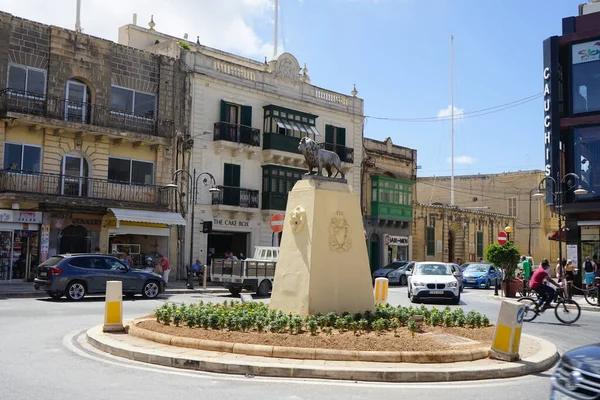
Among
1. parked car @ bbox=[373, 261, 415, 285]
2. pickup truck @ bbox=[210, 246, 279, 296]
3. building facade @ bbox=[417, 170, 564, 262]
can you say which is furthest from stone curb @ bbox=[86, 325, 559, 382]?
building facade @ bbox=[417, 170, 564, 262]

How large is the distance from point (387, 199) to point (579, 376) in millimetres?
38999

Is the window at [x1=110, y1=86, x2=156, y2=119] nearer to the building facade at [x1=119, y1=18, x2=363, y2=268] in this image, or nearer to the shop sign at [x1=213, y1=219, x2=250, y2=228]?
the building facade at [x1=119, y1=18, x2=363, y2=268]

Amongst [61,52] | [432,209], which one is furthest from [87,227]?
[432,209]

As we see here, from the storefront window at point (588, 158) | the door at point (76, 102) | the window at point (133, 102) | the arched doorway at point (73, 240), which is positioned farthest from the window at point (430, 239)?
the door at point (76, 102)

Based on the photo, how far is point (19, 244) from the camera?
86.0ft

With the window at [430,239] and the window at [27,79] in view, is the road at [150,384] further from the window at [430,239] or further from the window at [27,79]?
the window at [430,239]

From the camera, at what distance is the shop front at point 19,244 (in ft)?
84.5

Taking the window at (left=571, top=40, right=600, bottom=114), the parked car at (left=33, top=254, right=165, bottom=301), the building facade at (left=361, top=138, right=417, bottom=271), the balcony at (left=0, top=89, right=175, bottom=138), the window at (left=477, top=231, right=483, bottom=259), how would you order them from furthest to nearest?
the window at (left=477, top=231, right=483, bottom=259) → the building facade at (left=361, top=138, right=417, bottom=271) → the window at (left=571, top=40, right=600, bottom=114) → the balcony at (left=0, top=89, right=175, bottom=138) → the parked car at (left=33, top=254, right=165, bottom=301)

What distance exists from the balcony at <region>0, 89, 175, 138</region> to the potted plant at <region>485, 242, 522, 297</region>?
16533mm

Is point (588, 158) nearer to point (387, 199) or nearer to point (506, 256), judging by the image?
point (506, 256)

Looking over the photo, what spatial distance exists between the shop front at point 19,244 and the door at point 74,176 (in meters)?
1.89

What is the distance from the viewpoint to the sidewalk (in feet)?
70.4

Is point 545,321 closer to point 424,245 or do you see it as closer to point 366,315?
point 366,315

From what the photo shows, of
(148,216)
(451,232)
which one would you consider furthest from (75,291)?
(451,232)
